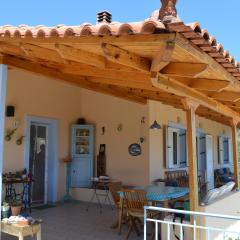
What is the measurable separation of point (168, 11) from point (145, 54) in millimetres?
765

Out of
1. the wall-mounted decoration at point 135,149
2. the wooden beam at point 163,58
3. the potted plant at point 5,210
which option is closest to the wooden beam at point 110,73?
the wooden beam at point 163,58

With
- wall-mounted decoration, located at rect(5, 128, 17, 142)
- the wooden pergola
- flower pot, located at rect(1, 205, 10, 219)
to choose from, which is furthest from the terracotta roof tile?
wall-mounted decoration, located at rect(5, 128, 17, 142)

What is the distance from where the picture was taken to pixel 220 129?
14867 millimetres

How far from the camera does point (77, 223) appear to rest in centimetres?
678

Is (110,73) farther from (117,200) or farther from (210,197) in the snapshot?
(117,200)

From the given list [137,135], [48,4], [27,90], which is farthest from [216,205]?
[48,4]

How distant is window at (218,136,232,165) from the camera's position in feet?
46.9

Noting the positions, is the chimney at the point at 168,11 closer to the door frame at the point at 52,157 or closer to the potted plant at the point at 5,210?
the potted plant at the point at 5,210

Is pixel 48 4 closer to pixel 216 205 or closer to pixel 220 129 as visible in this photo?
pixel 216 205

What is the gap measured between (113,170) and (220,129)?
722 cm

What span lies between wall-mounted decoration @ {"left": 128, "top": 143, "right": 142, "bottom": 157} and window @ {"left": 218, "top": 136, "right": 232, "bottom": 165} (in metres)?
6.34

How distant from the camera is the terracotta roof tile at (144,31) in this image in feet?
7.89

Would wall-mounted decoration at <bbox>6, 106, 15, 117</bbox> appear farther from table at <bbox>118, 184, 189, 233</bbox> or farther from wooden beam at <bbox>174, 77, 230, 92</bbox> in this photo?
wooden beam at <bbox>174, 77, 230, 92</bbox>

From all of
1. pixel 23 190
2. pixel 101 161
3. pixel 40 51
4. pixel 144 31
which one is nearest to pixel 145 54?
pixel 144 31
